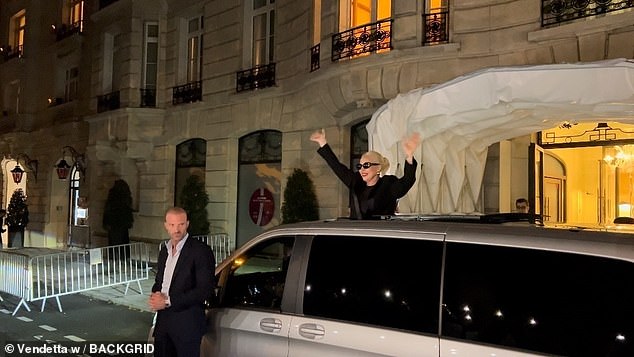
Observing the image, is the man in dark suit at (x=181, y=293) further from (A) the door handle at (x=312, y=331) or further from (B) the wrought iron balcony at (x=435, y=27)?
(B) the wrought iron balcony at (x=435, y=27)

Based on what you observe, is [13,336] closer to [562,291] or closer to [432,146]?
[432,146]

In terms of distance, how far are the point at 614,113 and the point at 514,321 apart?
15.1 ft

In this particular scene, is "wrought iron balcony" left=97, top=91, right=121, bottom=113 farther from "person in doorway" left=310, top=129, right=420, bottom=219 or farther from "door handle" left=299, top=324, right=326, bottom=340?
"door handle" left=299, top=324, right=326, bottom=340

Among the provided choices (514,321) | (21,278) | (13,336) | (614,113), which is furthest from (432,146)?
(21,278)

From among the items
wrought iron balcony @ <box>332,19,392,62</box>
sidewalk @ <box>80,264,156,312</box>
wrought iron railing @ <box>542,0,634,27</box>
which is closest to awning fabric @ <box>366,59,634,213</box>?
wrought iron railing @ <box>542,0,634,27</box>

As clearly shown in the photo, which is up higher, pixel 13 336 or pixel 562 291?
pixel 562 291

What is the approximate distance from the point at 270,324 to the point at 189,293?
68cm

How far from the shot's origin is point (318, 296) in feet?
12.2

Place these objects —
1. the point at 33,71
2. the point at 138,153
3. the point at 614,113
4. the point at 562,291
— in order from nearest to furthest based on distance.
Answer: the point at 562,291
the point at 614,113
the point at 138,153
the point at 33,71

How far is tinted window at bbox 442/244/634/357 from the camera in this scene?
2.58m

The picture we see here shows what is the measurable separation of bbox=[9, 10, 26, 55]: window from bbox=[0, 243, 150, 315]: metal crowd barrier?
17.7 m

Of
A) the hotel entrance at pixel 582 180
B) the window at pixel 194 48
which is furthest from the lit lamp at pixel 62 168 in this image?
the hotel entrance at pixel 582 180

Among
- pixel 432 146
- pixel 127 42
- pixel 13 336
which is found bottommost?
pixel 13 336

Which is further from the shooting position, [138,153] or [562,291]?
[138,153]
